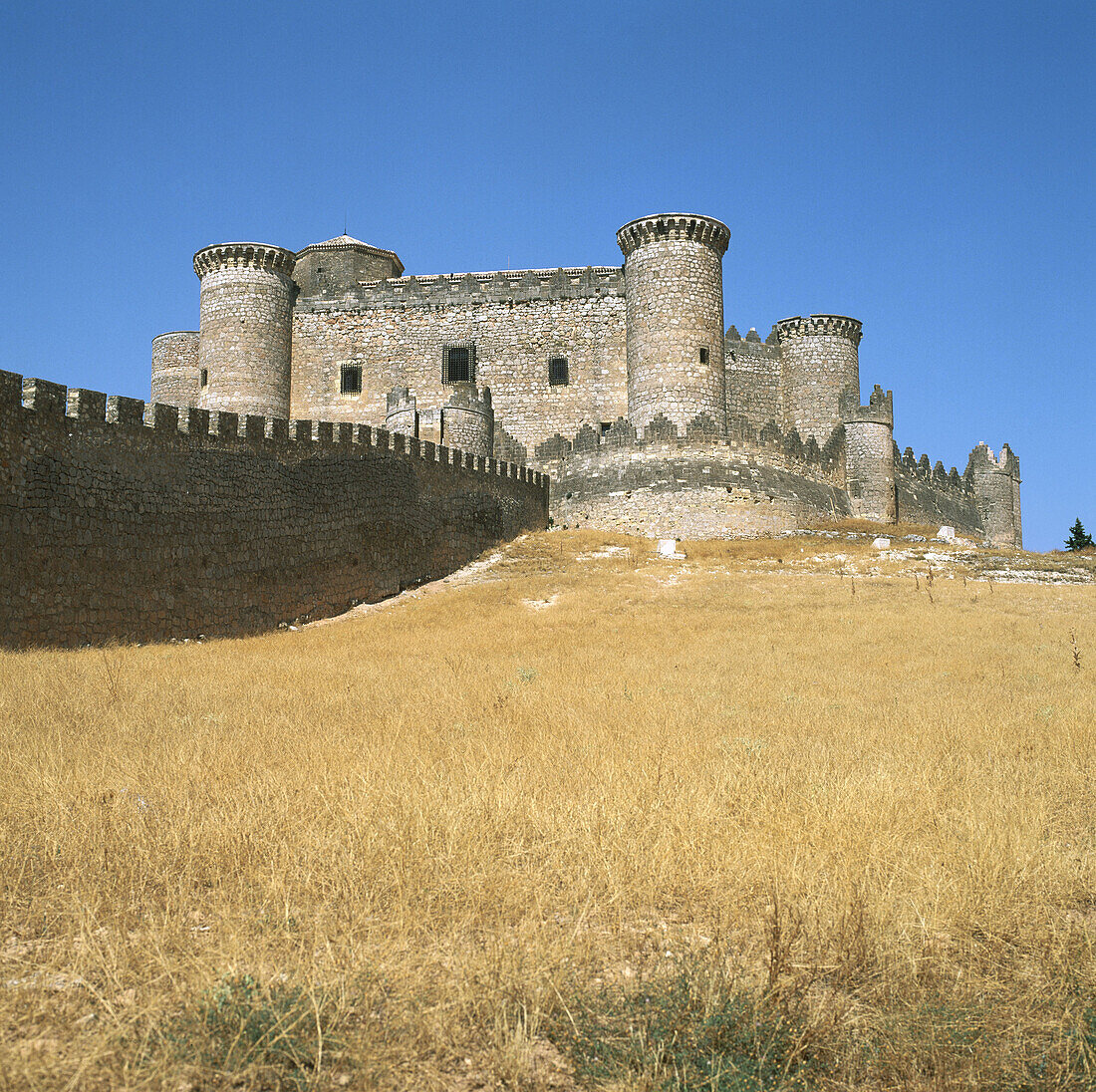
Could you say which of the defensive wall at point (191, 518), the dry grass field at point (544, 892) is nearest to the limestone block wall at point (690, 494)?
the defensive wall at point (191, 518)

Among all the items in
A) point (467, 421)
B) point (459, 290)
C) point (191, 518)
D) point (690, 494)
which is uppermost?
point (459, 290)

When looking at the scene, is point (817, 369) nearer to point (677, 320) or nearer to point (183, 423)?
point (677, 320)

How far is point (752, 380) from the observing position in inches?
1328

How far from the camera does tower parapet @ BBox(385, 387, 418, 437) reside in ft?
91.1

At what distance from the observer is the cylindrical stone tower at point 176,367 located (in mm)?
34656

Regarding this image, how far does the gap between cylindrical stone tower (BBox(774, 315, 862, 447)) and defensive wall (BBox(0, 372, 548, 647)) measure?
16231mm

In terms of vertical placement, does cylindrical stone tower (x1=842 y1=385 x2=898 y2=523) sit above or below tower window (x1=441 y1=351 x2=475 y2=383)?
below

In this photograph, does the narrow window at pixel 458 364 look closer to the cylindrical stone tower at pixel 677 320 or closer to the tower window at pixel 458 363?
the tower window at pixel 458 363

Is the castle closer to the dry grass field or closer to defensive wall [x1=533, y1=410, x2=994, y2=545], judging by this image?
defensive wall [x1=533, y1=410, x2=994, y2=545]

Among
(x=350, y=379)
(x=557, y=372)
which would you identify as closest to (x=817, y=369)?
(x=557, y=372)

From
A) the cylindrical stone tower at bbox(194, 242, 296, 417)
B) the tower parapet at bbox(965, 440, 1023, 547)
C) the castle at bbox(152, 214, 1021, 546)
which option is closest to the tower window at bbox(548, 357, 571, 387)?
the castle at bbox(152, 214, 1021, 546)

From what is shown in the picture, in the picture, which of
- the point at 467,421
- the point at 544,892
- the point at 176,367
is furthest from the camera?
the point at 176,367

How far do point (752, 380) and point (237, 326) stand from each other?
18.2 m

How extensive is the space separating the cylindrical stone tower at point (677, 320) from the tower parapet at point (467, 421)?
4.80m
